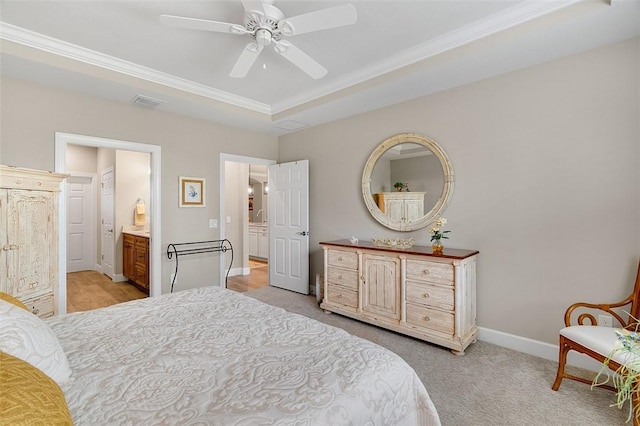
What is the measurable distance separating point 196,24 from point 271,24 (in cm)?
50

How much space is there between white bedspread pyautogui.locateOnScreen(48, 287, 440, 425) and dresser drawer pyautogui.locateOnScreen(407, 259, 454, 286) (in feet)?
5.19

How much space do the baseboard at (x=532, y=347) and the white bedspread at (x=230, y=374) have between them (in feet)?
6.58

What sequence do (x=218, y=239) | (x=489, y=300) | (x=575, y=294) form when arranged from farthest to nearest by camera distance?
(x=218, y=239) → (x=489, y=300) → (x=575, y=294)

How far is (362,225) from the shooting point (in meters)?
4.04

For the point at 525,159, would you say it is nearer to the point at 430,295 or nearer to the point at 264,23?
the point at 430,295

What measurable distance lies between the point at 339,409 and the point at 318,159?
3893 millimetres

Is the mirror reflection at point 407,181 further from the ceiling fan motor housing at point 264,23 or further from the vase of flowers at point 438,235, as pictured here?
the ceiling fan motor housing at point 264,23

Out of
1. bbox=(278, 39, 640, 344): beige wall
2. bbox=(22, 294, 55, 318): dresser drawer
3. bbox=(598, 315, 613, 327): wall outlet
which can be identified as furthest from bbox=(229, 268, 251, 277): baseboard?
bbox=(598, 315, 613, 327): wall outlet

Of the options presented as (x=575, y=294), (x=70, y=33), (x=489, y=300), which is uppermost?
(x=70, y=33)

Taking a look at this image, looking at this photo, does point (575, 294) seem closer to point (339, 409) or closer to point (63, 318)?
point (339, 409)

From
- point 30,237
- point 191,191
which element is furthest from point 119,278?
point 30,237

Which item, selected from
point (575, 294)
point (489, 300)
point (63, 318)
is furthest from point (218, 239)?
point (575, 294)

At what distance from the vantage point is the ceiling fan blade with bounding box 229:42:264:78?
221 cm

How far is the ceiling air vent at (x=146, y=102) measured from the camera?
11.1 feet
